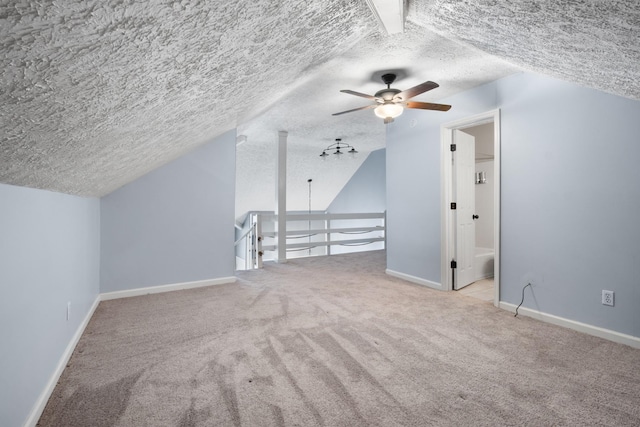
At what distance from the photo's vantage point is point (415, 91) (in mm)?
2537

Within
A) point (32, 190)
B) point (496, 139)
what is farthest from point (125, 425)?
point (496, 139)

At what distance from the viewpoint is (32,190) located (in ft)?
4.96

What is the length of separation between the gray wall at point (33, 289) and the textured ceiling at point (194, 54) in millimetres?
145

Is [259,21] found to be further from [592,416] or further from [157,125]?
[592,416]

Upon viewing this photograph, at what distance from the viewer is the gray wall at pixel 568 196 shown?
7.36ft

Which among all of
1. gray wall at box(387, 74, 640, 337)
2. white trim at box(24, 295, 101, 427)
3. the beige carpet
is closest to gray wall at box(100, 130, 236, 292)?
the beige carpet

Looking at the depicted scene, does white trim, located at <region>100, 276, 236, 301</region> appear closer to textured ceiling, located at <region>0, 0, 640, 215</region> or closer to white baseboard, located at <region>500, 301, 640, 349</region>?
textured ceiling, located at <region>0, 0, 640, 215</region>

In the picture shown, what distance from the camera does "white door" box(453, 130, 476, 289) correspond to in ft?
12.0

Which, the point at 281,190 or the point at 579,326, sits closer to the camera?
the point at 579,326

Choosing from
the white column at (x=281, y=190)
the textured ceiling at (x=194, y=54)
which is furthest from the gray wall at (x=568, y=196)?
the white column at (x=281, y=190)

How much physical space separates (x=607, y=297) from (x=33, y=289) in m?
3.65

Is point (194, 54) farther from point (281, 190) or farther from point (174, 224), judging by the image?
point (281, 190)

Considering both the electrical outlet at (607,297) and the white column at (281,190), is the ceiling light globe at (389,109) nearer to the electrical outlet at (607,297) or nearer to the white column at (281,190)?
the electrical outlet at (607,297)

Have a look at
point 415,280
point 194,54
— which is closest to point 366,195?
point 415,280
